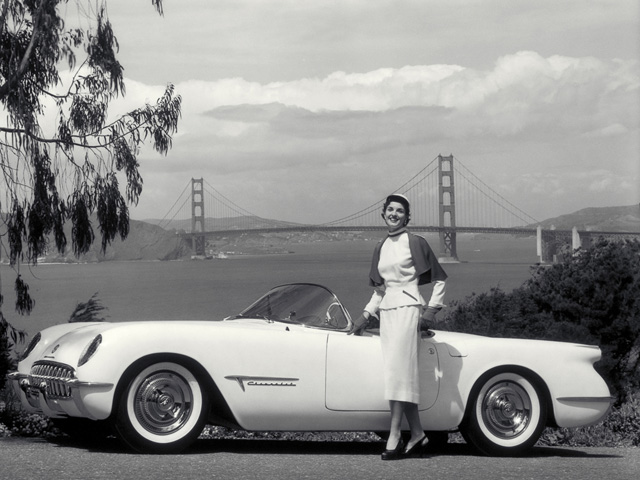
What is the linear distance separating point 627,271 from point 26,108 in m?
21.6

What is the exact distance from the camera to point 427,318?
19.8 feet

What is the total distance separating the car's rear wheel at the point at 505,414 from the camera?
6270mm

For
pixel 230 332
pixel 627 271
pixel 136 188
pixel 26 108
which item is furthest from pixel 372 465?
pixel 627 271

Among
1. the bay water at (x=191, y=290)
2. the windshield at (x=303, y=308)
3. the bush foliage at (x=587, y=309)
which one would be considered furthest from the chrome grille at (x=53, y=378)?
the bay water at (x=191, y=290)

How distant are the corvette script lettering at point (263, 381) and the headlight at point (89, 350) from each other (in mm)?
762

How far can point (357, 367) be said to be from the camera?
20.1 ft

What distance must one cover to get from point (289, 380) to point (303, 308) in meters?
0.59

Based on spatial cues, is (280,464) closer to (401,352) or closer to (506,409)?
(401,352)

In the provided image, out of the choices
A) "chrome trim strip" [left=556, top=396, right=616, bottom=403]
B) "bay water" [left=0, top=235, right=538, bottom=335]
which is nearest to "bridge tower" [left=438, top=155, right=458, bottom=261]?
"bay water" [left=0, top=235, right=538, bottom=335]

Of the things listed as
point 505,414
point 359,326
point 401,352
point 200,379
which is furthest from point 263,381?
point 505,414

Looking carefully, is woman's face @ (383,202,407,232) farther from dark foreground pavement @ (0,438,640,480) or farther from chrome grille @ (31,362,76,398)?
Result: chrome grille @ (31,362,76,398)

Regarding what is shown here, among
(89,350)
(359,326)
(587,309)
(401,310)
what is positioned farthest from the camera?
(587,309)

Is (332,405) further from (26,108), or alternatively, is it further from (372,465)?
(26,108)

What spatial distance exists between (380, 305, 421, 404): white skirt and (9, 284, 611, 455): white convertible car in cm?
15
